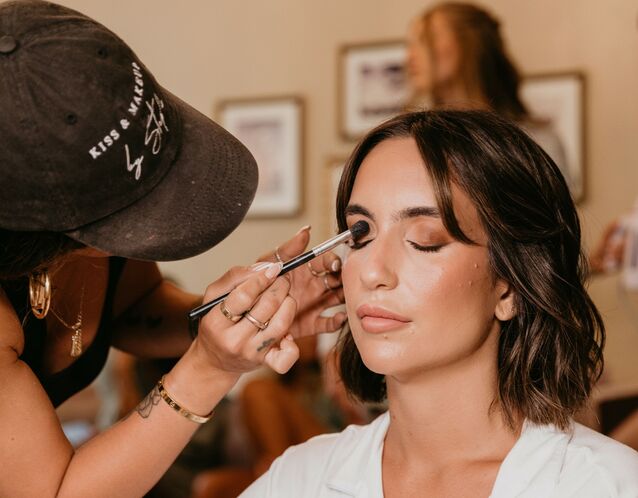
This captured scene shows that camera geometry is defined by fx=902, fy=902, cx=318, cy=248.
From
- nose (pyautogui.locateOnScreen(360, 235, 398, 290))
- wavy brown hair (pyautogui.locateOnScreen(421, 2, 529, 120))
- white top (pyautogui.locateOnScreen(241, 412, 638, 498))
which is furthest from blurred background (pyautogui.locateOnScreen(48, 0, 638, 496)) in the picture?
nose (pyautogui.locateOnScreen(360, 235, 398, 290))

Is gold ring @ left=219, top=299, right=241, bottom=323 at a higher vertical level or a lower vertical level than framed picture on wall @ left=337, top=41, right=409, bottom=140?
higher

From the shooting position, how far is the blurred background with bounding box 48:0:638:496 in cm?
353

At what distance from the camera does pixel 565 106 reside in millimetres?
3584

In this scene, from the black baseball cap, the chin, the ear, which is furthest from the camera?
the ear

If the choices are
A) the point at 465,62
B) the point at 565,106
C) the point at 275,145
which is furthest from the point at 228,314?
the point at 275,145

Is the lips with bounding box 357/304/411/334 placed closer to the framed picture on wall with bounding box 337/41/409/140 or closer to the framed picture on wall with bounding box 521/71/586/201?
the framed picture on wall with bounding box 521/71/586/201

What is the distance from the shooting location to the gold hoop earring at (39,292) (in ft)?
4.29

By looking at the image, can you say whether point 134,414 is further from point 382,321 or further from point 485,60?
point 485,60

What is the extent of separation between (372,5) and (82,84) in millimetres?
3000

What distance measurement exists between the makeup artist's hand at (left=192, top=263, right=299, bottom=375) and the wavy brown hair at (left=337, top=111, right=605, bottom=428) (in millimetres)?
288

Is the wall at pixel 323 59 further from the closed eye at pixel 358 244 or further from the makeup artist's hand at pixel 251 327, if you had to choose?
the makeup artist's hand at pixel 251 327

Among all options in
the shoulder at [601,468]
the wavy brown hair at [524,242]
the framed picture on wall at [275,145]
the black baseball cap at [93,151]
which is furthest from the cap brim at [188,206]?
the framed picture on wall at [275,145]

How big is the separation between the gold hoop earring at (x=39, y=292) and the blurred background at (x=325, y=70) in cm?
253

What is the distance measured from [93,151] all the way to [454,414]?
0.69 meters
